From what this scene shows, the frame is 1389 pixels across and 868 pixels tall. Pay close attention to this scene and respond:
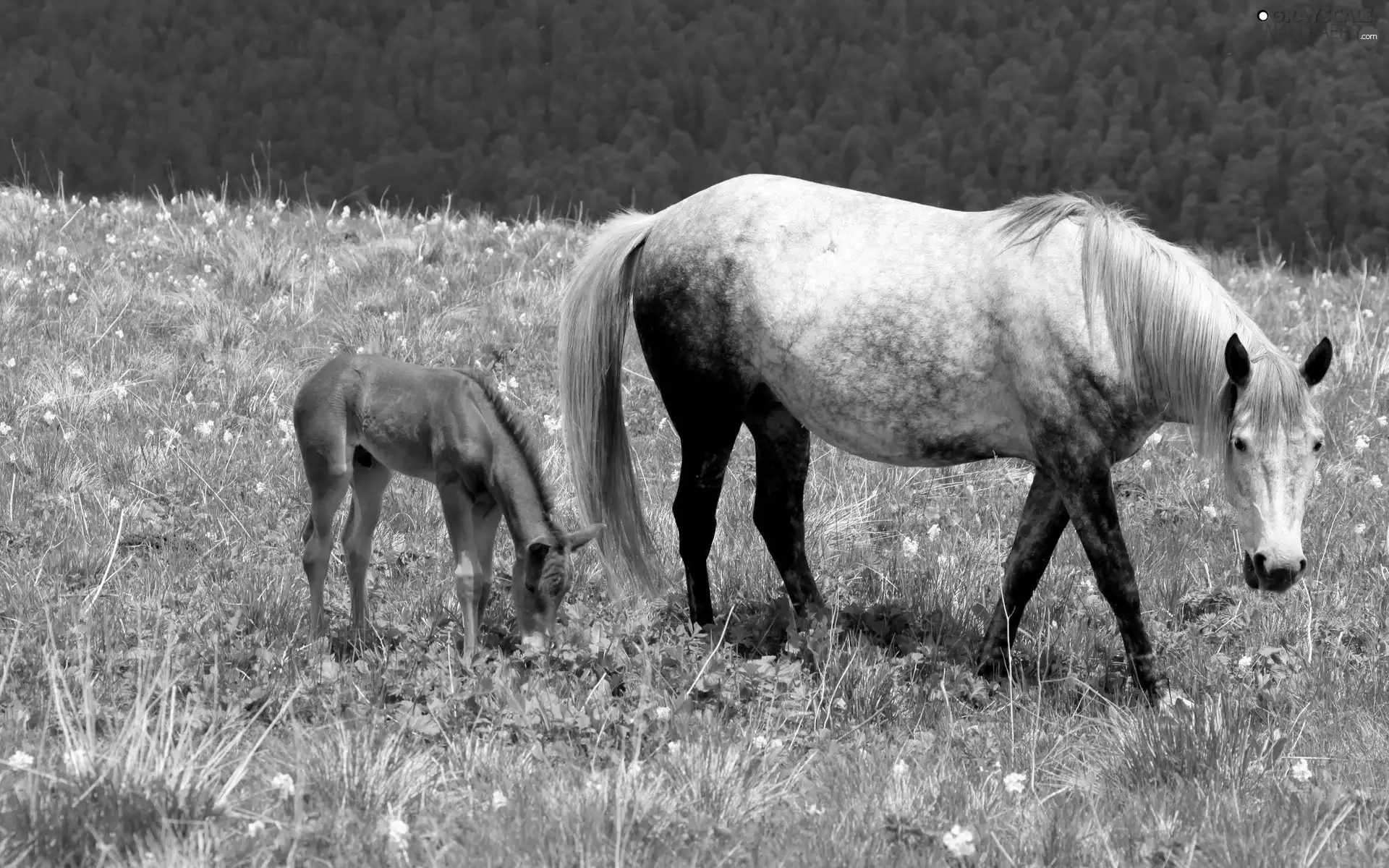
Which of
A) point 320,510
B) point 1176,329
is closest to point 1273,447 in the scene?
point 1176,329

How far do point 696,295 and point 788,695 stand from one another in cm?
166

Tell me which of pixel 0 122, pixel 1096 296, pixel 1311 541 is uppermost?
pixel 0 122

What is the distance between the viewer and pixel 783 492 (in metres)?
5.88

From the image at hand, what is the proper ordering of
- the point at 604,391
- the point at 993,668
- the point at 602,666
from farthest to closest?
Answer: the point at 604,391 < the point at 993,668 < the point at 602,666

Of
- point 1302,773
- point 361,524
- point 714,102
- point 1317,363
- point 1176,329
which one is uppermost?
point 714,102

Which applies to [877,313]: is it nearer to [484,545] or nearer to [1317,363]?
[1317,363]

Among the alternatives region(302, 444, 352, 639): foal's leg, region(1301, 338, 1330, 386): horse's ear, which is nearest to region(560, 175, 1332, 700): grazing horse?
region(1301, 338, 1330, 386): horse's ear

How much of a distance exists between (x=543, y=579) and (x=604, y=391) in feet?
4.68

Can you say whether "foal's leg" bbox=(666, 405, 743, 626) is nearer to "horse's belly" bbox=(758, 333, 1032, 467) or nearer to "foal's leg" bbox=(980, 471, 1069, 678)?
"horse's belly" bbox=(758, 333, 1032, 467)

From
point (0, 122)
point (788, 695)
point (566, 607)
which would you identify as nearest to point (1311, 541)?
point (788, 695)

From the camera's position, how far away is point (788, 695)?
4.85 meters

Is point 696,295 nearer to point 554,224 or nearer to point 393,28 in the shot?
point 554,224

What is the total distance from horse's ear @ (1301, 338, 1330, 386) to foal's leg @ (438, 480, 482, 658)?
278 cm

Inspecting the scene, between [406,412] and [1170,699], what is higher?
[406,412]
